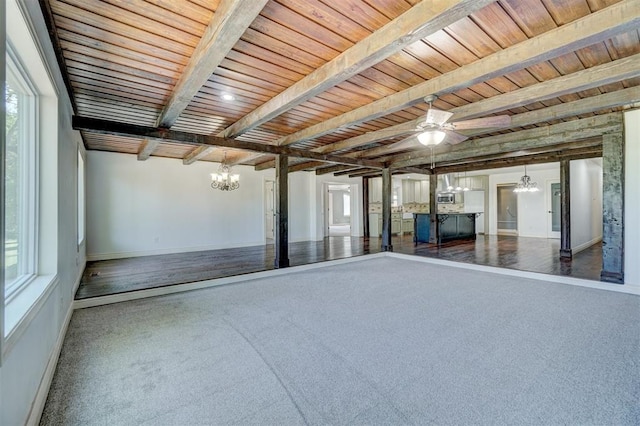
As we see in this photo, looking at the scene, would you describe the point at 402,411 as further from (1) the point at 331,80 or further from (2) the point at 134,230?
(2) the point at 134,230

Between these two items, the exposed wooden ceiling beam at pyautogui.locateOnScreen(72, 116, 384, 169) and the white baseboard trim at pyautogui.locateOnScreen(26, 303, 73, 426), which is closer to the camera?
the white baseboard trim at pyautogui.locateOnScreen(26, 303, 73, 426)

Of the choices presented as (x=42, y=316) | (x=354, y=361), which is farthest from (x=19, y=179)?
(x=354, y=361)

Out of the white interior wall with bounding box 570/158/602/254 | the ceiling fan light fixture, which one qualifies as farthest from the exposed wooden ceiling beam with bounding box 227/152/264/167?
the white interior wall with bounding box 570/158/602/254

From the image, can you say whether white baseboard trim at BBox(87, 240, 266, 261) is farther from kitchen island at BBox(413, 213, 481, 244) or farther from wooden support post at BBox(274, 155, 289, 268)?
kitchen island at BBox(413, 213, 481, 244)

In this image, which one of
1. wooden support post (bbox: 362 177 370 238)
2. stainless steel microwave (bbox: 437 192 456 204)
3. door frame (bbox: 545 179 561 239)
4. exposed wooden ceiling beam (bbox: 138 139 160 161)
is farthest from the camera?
stainless steel microwave (bbox: 437 192 456 204)

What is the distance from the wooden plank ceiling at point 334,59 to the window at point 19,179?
537mm

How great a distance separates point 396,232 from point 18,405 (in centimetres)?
1045

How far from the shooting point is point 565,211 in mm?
6344

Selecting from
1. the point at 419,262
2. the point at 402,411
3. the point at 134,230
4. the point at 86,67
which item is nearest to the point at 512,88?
the point at 402,411

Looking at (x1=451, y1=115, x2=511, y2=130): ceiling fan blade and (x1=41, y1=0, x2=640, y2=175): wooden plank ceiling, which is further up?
(x1=41, y1=0, x2=640, y2=175): wooden plank ceiling

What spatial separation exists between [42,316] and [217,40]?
7.33ft

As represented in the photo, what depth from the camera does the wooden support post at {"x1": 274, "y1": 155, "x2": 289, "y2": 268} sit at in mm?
5316

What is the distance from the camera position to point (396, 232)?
1087 centimetres

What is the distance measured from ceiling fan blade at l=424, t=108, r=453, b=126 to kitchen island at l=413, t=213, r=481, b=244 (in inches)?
232
